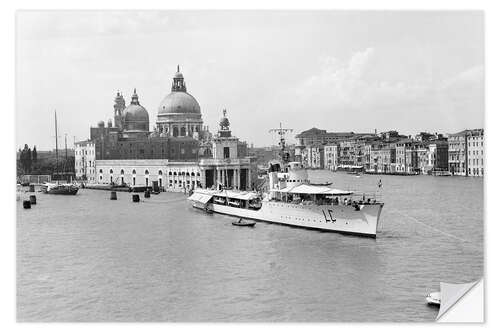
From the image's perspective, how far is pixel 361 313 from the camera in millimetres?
6270

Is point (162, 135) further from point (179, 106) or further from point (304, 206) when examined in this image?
point (304, 206)

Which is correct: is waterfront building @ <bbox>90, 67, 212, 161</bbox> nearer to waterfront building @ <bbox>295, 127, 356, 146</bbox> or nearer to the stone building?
the stone building

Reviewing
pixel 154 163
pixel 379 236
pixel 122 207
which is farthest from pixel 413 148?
pixel 379 236

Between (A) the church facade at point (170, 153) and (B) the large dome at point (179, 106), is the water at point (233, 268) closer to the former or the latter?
(A) the church facade at point (170, 153)

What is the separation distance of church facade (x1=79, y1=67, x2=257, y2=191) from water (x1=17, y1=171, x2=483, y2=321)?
9629 mm

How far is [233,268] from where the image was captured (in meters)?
8.04

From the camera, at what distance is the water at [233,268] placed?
6367mm

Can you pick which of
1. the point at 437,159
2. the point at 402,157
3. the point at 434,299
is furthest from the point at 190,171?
the point at 434,299

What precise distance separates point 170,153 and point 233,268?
19037mm

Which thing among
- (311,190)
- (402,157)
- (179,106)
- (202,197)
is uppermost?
(179,106)
